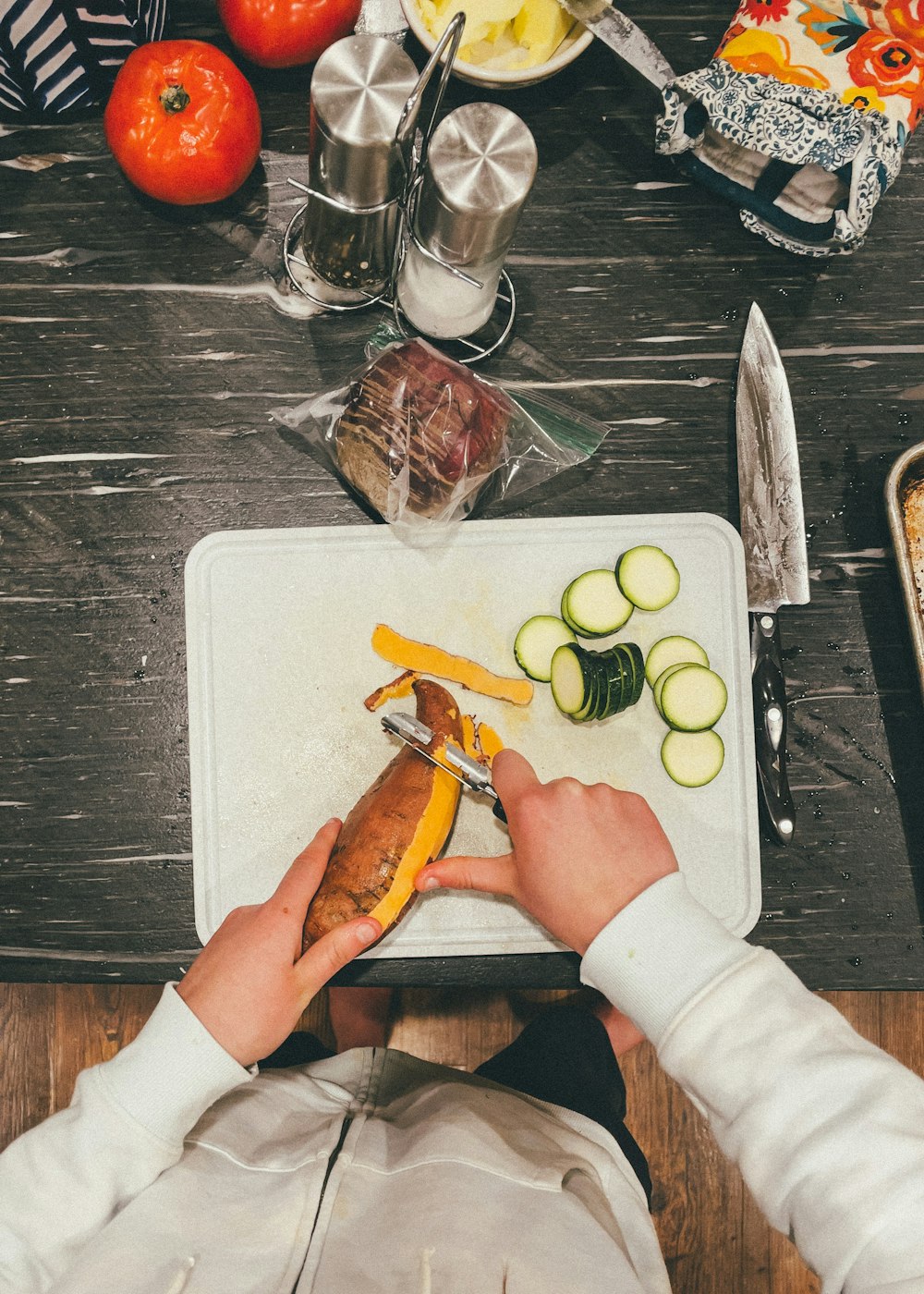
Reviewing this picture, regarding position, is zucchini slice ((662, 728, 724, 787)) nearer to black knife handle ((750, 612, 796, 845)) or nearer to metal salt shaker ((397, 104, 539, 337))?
black knife handle ((750, 612, 796, 845))

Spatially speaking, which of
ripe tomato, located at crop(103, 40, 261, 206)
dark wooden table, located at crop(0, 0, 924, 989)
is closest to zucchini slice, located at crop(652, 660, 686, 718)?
dark wooden table, located at crop(0, 0, 924, 989)

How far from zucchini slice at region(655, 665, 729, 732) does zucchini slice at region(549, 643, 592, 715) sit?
0.46 ft

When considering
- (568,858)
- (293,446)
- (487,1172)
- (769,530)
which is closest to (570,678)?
(568,858)

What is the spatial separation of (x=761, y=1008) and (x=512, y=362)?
3.36 feet

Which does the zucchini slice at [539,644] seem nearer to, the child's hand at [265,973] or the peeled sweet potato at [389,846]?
the peeled sweet potato at [389,846]

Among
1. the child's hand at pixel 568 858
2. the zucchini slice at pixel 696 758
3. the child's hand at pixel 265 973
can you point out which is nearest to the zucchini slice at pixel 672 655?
the zucchini slice at pixel 696 758

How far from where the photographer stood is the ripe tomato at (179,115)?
1.20 metres

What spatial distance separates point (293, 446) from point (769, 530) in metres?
0.78

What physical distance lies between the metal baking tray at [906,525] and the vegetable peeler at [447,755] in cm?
72

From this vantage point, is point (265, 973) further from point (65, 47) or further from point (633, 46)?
point (633, 46)

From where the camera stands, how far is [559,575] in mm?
1421

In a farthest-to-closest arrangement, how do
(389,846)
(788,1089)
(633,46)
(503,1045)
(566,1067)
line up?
(503,1045)
(566,1067)
(633,46)
(389,846)
(788,1089)

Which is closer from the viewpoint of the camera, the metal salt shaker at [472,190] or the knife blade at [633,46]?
the metal salt shaker at [472,190]

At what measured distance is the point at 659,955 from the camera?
1112mm
